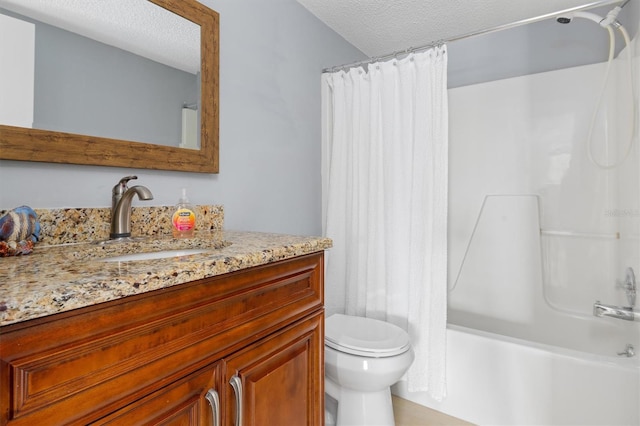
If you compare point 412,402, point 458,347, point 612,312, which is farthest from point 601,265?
point 412,402

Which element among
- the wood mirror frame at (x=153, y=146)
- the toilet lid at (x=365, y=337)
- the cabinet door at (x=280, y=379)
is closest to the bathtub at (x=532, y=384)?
the toilet lid at (x=365, y=337)

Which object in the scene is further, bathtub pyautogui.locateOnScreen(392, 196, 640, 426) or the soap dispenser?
bathtub pyautogui.locateOnScreen(392, 196, 640, 426)

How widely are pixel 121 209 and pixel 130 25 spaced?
68cm

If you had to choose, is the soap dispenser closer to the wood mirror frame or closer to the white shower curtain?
the wood mirror frame

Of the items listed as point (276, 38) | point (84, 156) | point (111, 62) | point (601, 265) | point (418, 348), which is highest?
point (276, 38)

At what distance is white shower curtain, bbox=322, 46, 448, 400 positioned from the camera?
5.67 ft

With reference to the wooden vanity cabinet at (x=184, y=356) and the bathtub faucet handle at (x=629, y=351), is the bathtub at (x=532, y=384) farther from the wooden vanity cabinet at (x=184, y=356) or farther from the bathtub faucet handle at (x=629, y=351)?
the wooden vanity cabinet at (x=184, y=356)

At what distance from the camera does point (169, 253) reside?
1.11m

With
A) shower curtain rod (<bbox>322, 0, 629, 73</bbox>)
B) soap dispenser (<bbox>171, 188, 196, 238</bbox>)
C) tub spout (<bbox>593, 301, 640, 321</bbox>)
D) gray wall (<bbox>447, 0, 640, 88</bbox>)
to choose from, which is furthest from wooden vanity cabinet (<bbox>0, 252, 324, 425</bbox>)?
gray wall (<bbox>447, 0, 640, 88</bbox>)

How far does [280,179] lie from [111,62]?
36.9 inches

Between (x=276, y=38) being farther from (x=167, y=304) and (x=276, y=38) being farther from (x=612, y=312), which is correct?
(x=612, y=312)

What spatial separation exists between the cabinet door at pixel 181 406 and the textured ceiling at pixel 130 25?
1.14 meters

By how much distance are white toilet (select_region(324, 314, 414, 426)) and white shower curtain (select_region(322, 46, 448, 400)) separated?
0.85 ft

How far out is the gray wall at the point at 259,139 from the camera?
1.15 meters
